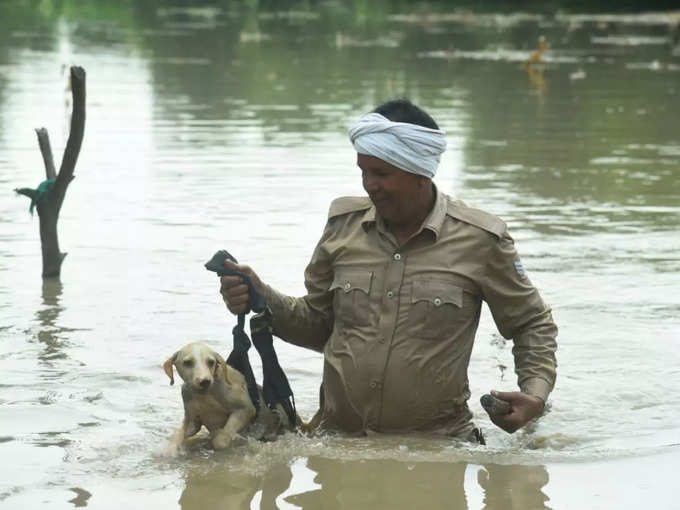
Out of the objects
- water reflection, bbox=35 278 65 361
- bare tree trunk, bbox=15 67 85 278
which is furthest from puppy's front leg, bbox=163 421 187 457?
bare tree trunk, bbox=15 67 85 278

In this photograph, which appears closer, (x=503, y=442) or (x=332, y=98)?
(x=503, y=442)

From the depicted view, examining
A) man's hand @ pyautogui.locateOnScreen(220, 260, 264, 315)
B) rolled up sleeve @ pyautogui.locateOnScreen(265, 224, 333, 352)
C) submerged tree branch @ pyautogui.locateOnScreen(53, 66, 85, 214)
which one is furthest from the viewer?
submerged tree branch @ pyautogui.locateOnScreen(53, 66, 85, 214)

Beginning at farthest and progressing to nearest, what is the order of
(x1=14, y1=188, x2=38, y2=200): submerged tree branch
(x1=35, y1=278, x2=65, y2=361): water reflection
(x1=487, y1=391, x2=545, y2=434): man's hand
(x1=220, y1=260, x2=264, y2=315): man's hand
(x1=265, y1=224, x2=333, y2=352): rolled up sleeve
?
(x1=14, y1=188, x2=38, y2=200): submerged tree branch < (x1=35, y1=278, x2=65, y2=361): water reflection < (x1=265, y1=224, x2=333, y2=352): rolled up sleeve < (x1=220, y1=260, x2=264, y2=315): man's hand < (x1=487, y1=391, x2=545, y2=434): man's hand

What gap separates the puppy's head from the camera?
5941 mm

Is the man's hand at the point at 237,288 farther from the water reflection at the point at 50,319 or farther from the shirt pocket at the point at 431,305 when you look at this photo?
the water reflection at the point at 50,319

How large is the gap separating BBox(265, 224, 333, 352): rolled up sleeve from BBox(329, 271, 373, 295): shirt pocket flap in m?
0.16

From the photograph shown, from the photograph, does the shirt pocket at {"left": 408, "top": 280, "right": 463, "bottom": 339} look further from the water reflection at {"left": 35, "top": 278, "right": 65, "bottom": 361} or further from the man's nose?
the water reflection at {"left": 35, "top": 278, "right": 65, "bottom": 361}

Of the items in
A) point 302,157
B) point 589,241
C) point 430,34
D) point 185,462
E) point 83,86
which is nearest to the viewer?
point 185,462

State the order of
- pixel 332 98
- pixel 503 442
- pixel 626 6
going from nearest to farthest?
pixel 503 442 < pixel 332 98 < pixel 626 6

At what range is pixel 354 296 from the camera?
614cm

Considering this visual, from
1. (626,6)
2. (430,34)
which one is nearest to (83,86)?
(430,34)

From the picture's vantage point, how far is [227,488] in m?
6.02

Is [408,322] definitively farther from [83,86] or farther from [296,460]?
[83,86]

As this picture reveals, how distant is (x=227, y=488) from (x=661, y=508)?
166 centimetres
